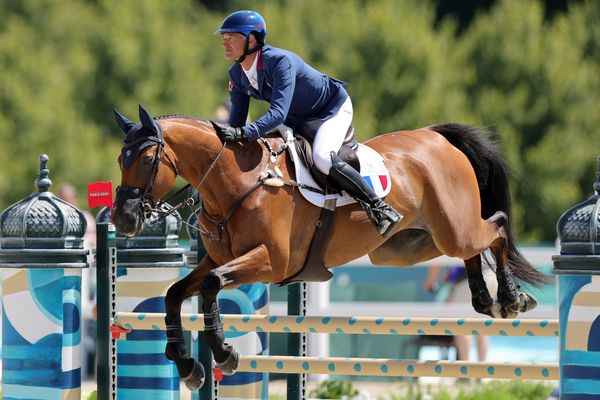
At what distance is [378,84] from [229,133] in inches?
611

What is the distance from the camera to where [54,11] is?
83.8 feet

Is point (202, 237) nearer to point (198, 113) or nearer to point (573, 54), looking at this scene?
point (198, 113)

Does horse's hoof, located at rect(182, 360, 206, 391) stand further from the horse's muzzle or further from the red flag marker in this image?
the red flag marker

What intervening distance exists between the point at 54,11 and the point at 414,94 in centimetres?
956

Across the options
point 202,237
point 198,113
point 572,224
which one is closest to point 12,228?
point 202,237

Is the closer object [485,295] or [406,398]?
[485,295]

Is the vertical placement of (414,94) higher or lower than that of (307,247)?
higher

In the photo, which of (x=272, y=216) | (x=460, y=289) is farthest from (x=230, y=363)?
(x=460, y=289)

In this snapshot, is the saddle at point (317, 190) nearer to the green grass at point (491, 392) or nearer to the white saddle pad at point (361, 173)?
the white saddle pad at point (361, 173)

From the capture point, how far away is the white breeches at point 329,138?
4969 mm

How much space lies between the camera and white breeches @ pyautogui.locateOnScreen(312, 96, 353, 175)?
497cm

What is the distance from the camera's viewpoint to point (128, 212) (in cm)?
463

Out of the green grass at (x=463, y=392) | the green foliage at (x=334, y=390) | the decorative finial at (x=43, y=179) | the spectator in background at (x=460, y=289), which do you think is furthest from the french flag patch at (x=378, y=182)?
the spectator in background at (x=460, y=289)

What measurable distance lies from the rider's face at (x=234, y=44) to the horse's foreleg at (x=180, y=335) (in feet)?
3.07
